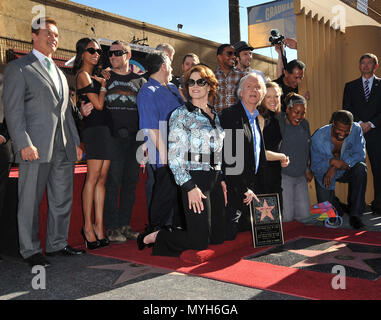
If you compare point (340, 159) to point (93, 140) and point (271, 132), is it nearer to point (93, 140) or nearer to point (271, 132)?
point (271, 132)

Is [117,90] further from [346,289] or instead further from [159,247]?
[346,289]

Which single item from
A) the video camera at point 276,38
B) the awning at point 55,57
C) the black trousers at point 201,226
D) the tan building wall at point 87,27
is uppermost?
the tan building wall at point 87,27

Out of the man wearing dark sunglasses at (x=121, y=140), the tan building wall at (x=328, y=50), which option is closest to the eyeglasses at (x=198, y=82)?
the man wearing dark sunglasses at (x=121, y=140)

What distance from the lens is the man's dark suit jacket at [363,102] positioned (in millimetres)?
5309

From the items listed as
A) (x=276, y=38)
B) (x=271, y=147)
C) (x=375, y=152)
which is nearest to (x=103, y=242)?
(x=271, y=147)

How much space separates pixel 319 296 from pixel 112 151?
214 cm

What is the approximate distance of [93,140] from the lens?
3.58 m

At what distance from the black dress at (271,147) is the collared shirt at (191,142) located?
0.85m

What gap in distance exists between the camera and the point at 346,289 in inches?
93.7

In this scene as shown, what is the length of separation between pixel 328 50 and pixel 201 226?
400cm

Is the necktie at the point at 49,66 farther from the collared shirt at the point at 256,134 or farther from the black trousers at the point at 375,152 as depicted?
the black trousers at the point at 375,152

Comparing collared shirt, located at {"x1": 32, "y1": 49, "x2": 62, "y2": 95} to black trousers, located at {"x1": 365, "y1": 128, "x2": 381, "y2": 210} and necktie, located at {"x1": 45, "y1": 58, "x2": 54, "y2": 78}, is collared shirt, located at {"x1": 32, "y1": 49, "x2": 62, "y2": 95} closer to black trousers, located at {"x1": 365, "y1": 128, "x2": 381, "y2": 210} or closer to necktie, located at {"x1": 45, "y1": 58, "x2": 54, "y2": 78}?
necktie, located at {"x1": 45, "y1": 58, "x2": 54, "y2": 78}

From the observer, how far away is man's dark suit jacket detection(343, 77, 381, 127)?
17.4 feet

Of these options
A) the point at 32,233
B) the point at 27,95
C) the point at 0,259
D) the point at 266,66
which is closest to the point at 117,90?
the point at 27,95
